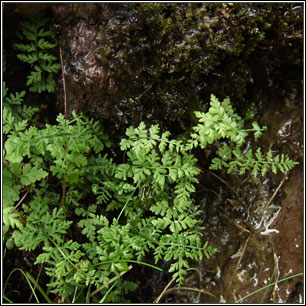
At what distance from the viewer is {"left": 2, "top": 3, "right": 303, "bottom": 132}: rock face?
8.03 feet

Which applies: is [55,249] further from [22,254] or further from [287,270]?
[287,270]

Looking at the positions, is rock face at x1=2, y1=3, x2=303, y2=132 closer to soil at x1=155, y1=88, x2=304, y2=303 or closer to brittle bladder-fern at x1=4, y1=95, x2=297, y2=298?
brittle bladder-fern at x1=4, y1=95, x2=297, y2=298

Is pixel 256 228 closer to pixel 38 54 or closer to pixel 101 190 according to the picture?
pixel 101 190

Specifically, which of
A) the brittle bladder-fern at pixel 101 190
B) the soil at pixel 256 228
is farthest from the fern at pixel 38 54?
the soil at pixel 256 228

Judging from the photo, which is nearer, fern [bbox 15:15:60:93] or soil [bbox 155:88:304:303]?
fern [bbox 15:15:60:93]

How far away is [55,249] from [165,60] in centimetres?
165

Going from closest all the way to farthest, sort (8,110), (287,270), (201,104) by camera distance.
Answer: (8,110) → (201,104) → (287,270)

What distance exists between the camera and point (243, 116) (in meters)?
3.07

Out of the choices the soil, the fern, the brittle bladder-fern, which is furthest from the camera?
the soil

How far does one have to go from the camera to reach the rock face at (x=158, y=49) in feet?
8.03

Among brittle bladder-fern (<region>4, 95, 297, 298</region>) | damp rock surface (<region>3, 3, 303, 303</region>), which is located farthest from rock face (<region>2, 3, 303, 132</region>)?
brittle bladder-fern (<region>4, 95, 297, 298</region>)

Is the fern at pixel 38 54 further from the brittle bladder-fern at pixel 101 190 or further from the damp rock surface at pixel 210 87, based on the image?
the brittle bladder-fern at pixel 101 190

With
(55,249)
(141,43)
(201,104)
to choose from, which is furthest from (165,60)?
(55,249)

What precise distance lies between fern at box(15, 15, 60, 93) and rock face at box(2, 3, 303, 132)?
0.08 meters
